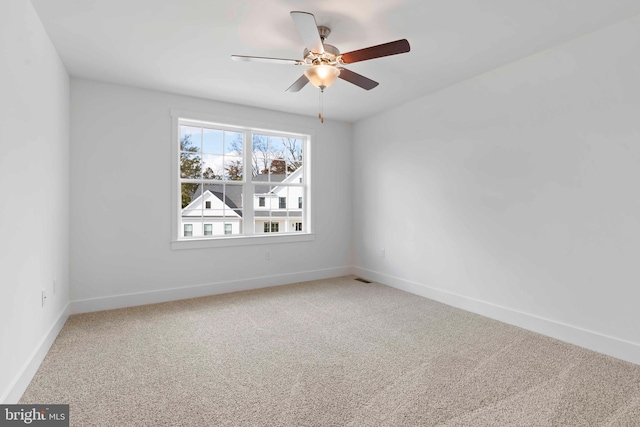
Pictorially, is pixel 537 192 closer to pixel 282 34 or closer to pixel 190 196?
pixel 282 34

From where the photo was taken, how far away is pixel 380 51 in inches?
86.1

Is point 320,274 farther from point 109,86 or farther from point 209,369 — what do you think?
point 109,86

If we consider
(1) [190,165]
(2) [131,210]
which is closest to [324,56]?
(1) [190,165]

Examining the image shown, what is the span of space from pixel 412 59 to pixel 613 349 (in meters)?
2.84

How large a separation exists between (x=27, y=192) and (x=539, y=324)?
13.4 feet

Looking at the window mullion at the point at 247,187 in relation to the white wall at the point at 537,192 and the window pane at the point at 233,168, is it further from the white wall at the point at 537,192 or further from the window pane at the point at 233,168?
the white wall at the point at 537,192

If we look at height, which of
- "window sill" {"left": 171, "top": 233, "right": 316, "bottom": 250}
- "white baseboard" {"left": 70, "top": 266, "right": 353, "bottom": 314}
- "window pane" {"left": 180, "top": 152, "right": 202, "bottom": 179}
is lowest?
"white baseboard" {"left": 70, "top": 266, "right": 353, "bottom": 314}

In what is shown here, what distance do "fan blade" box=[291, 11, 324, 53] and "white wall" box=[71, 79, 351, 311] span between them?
2.31 meters

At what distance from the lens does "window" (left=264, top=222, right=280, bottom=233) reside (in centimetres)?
469

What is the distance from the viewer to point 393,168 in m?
4.45

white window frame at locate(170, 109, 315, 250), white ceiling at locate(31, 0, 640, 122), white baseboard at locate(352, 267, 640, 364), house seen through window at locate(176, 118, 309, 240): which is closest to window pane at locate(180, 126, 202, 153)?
house seen through window at locate(176, 118, 309, 240)

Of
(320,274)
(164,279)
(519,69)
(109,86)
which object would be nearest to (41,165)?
(109,86)

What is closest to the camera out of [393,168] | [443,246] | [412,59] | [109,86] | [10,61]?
[10,61]

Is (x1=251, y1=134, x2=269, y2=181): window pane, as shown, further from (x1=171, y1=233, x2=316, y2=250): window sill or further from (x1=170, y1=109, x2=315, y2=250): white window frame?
(x1=171, y1=233, x2=316, y2=250): window sill
